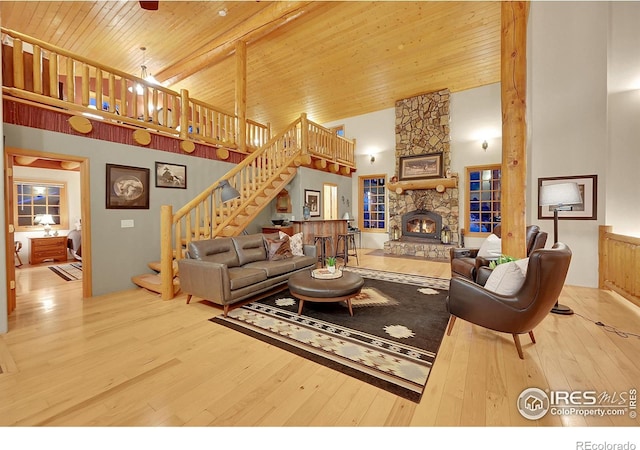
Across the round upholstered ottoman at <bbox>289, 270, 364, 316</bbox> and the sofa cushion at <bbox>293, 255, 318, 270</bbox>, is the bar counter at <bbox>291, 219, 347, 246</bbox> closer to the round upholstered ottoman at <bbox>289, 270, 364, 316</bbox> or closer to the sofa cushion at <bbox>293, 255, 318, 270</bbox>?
the sofa cushion at <bbox>293, 255, 318, 270</bbox>

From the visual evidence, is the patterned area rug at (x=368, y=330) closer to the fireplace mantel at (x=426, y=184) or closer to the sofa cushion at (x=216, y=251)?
the sofa cushion at (x=216, y=251)

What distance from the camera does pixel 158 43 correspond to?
5.39 meters

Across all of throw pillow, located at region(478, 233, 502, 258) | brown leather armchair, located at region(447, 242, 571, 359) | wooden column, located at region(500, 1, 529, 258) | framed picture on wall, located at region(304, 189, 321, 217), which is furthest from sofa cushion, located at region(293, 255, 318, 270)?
wooden column, located at region(500, 1, 529, 258)

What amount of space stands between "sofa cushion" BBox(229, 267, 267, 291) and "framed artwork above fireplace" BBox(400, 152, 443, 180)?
5787 mm

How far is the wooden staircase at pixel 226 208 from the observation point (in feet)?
12.6

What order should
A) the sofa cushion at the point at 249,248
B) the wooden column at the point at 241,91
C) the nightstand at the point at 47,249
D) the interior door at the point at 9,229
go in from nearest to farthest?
1. the interior door at the point at 9,229
2. the sofa cushion at the point at 249,248
3. the wooden column at the point at 241,91
4. the nightstand at the point at 47,249

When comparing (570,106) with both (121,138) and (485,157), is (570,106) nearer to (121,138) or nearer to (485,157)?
(485,157)

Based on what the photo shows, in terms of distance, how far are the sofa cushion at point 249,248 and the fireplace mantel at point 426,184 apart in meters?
4.80

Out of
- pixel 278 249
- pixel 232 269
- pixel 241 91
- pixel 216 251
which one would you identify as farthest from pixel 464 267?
pixel 241 91

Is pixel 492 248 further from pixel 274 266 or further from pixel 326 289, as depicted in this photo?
pixel 274 266

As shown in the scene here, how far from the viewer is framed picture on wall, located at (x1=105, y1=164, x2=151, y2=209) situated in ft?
13.8

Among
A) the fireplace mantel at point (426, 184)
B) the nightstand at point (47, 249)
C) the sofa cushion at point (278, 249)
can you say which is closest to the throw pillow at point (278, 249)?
the sofa cushion at point (278, 249)
